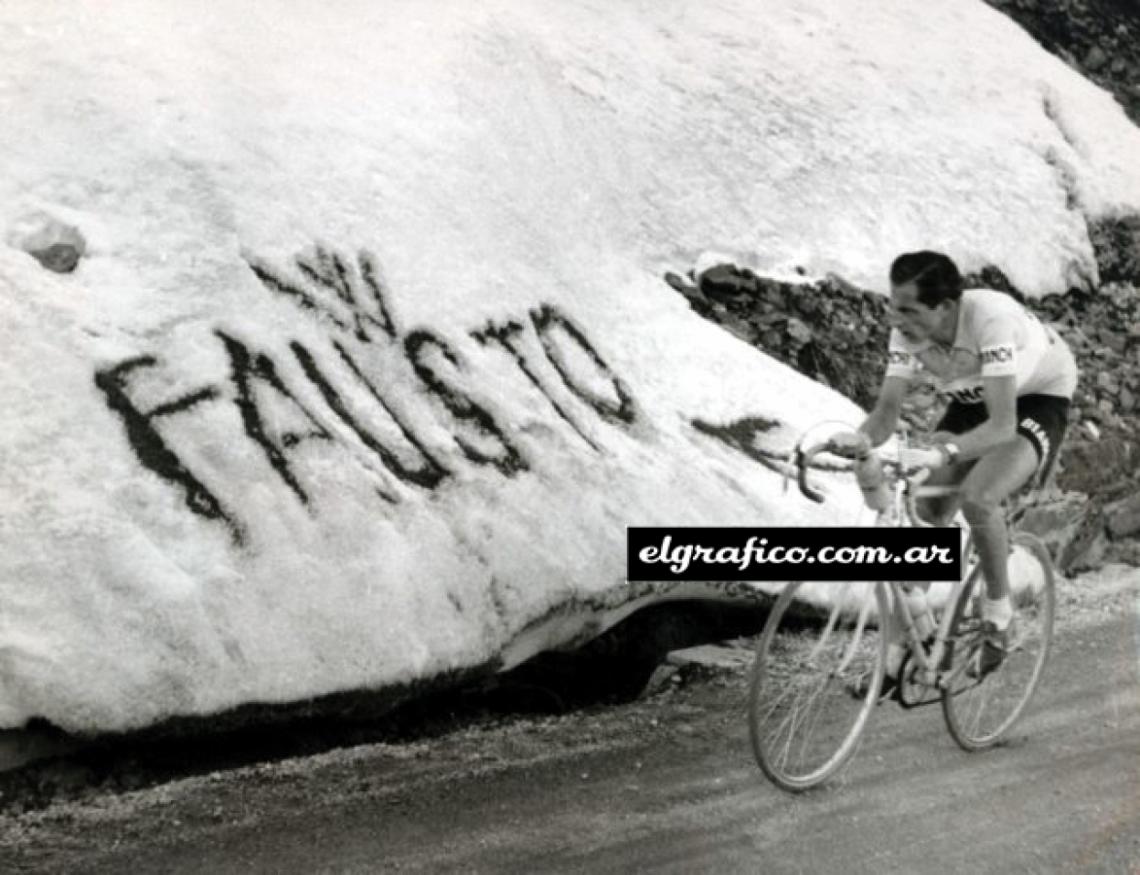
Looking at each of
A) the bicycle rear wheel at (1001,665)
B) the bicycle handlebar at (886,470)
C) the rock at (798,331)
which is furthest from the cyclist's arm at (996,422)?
the rock at (798,331)

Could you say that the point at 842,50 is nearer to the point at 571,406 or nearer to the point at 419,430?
the point at 571,406

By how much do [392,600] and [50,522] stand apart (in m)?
1.00

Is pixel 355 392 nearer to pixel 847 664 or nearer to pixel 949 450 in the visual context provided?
pixel 847 664

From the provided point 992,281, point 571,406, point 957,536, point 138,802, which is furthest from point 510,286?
point 992,281

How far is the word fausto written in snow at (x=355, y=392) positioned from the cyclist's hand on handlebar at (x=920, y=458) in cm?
130

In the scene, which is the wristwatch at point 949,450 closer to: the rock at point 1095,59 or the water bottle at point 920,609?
the water bottle at point 920,609

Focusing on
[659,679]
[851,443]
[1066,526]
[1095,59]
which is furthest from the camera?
[1095,59]

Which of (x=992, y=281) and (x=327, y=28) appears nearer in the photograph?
(x=327, y=28)

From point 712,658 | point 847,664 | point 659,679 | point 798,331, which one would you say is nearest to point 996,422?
point 847,664

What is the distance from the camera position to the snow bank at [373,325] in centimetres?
322

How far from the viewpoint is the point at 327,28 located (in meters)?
5.16

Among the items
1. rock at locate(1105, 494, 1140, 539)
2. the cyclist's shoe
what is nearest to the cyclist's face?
the cyclist's shoe

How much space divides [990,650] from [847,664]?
699mm

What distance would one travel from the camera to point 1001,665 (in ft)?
13.0
